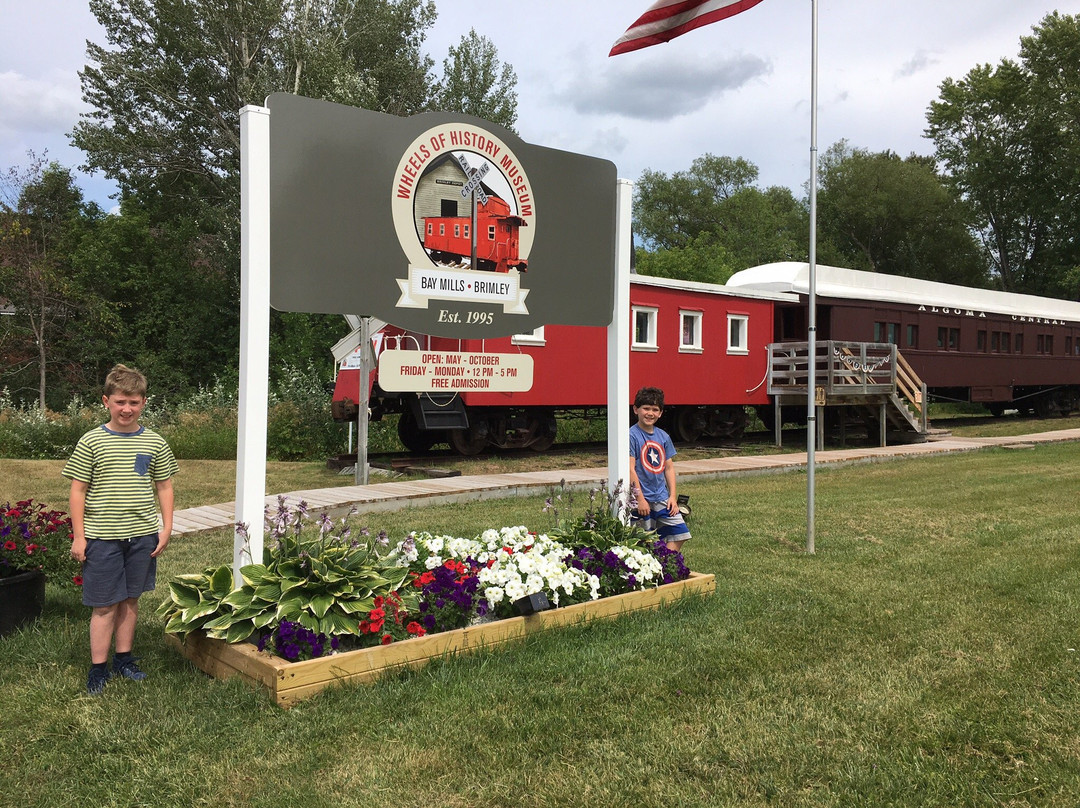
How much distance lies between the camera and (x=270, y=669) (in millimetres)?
3496

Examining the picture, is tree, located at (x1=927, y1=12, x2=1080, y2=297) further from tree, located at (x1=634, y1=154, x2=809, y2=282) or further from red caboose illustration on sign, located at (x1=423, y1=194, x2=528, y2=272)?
red caboose illustration on sign, located at (x1=423, y1=194, x2=528, y2=272)

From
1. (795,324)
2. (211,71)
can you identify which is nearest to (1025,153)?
(795,324)

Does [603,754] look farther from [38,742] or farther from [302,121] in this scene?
[302,121]

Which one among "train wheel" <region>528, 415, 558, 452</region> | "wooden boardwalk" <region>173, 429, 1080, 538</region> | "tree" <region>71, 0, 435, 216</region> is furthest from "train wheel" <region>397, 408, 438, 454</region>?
"tree" <region>71, 0, 435, 216</region>

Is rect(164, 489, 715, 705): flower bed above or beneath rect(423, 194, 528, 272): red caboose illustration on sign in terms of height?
beneath

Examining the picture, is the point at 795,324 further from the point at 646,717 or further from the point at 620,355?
the point at 646,717

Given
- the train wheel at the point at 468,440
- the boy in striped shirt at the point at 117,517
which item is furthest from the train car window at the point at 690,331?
the boy in striped shirt at the point at 117,517

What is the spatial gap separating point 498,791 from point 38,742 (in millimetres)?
1791

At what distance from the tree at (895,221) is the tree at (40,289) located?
128ft

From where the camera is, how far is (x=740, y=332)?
1861 cm

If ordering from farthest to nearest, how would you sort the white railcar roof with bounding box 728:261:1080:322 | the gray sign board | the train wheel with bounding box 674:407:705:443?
the white railcar roof with bounding box 728:261:1080:322
the train wheel with bounding box 674:407:705:443
the gray sign board

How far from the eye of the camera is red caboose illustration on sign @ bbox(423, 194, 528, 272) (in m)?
4.94

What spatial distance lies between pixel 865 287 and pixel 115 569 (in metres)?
21.4

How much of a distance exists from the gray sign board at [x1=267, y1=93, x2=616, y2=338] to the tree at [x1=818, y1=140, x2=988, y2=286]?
47709 mm
